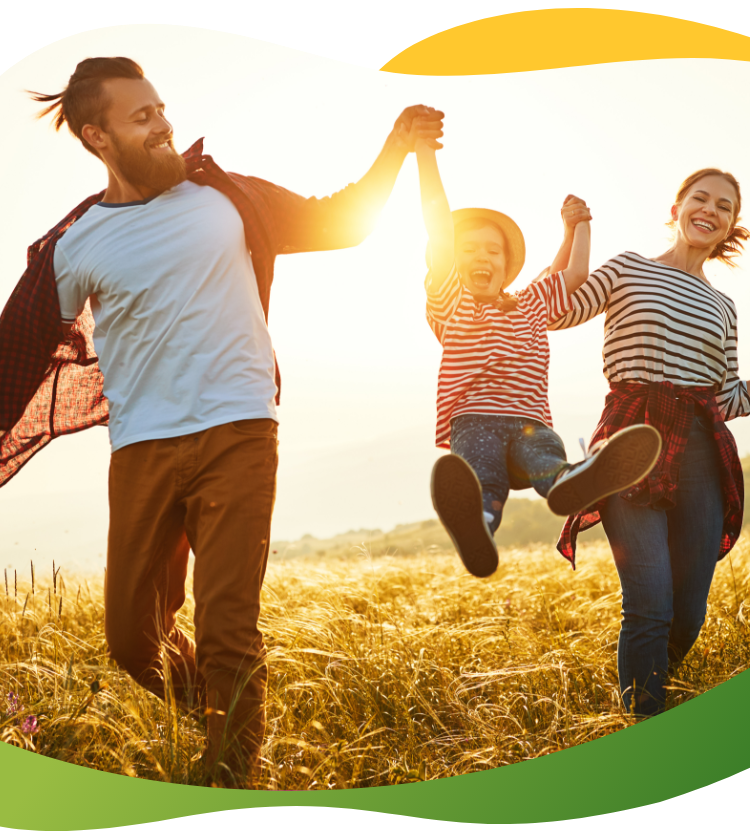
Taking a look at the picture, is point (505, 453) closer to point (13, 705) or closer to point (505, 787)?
point (505, 787)

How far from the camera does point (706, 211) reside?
2.57 metres

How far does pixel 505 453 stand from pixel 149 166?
1392 mm

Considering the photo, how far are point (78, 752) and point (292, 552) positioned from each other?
972 millimetres

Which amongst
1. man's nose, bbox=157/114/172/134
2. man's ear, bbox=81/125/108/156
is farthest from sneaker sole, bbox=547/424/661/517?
man's ear, bbox=81/125/108/156

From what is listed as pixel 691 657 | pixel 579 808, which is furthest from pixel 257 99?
pixel 579 808

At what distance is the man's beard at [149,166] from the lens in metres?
2.33

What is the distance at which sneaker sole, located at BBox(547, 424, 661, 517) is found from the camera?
2070mm

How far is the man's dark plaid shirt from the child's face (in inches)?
12.9

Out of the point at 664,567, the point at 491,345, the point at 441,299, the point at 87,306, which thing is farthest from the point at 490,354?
the point at 87,306

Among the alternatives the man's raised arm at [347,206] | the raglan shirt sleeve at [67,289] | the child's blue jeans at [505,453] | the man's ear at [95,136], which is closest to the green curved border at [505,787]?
the child's blue jeans at [505,453]

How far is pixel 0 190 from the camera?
259cm

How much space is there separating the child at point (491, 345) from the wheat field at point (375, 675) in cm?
42

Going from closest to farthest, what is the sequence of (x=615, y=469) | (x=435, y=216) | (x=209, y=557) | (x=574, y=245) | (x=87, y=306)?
(x=615, y=469)
(x=209, y=557)
(x=435, y=216)
(x=574, y=245)
(x=87, y=306)

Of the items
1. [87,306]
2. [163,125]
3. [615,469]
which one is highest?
[163,125]
